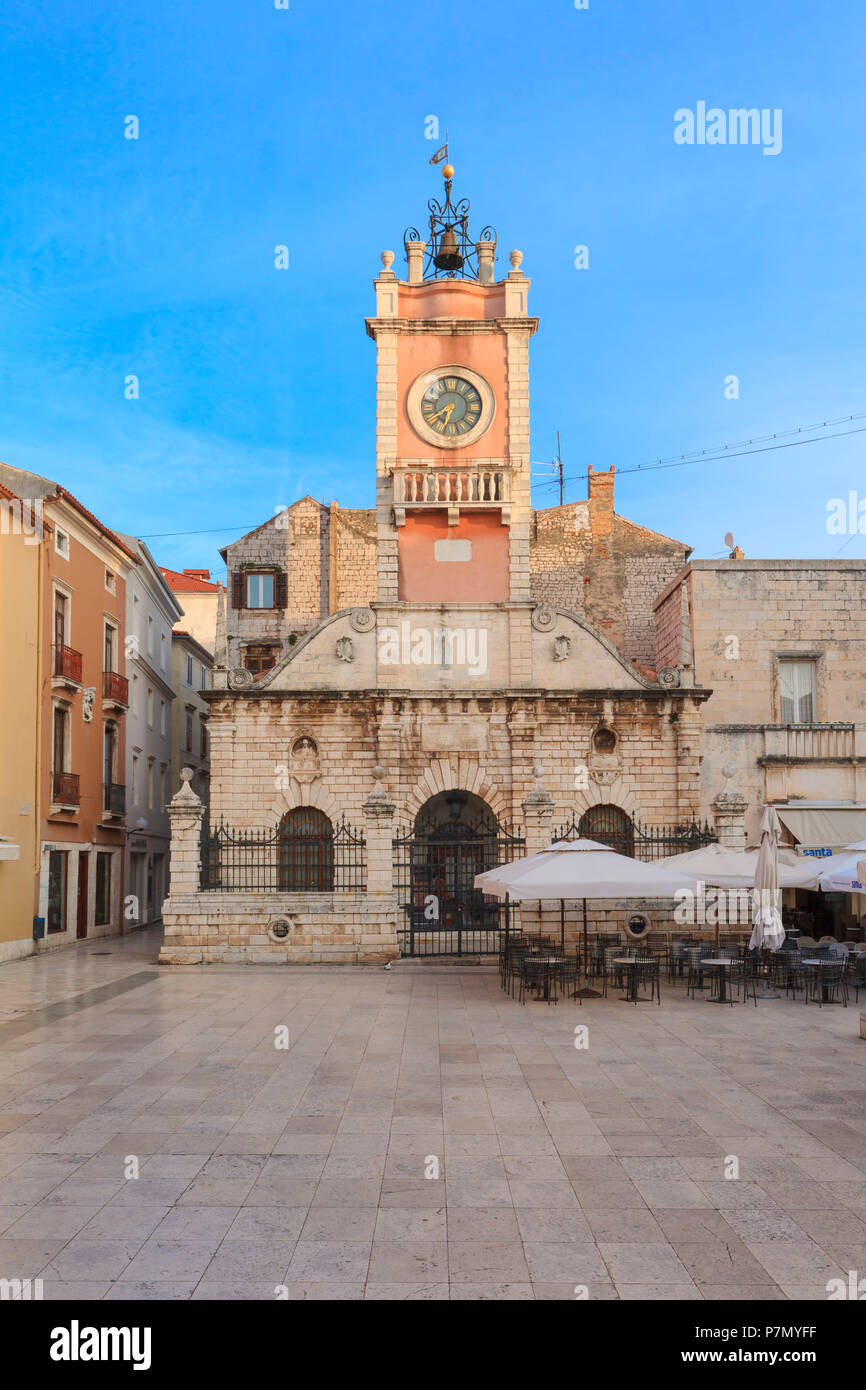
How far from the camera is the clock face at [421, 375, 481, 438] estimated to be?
91.4ft

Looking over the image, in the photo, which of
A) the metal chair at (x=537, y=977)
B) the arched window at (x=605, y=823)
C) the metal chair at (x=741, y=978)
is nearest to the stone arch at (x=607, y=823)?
the arched window at (x=605, y=823)

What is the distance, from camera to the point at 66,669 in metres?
24.7

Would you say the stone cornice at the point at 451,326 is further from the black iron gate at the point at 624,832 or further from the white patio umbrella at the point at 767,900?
the white patio umbrella at the point at 767,900

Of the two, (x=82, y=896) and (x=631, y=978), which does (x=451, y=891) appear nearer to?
(x=82, y=896)

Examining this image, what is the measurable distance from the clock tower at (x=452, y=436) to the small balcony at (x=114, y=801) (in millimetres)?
9459

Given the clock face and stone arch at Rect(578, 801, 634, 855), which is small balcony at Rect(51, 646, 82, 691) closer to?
the clock face

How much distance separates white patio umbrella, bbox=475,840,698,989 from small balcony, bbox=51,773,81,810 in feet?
41.4

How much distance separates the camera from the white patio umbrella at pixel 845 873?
1596 cm

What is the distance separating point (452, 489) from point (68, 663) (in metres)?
10.4

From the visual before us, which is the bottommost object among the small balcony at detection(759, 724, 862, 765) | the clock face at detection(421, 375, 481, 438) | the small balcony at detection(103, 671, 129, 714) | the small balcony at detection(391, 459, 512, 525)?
the small balcony at detection(759, 724, 862, 765)

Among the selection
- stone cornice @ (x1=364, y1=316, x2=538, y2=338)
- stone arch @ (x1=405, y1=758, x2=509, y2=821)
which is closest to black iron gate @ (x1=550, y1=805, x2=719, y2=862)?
stone arch @ (x1=405, y1=758, x2=509, y2=821)

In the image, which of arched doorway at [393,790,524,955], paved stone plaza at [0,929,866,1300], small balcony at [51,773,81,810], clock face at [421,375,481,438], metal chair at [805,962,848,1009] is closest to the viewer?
paved stone plaza at [0,929,866,1300]

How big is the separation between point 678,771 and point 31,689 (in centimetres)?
1520

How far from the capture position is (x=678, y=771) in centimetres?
2589
